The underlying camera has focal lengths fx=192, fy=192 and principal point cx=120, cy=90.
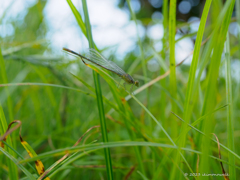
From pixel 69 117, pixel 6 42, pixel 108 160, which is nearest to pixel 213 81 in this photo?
pixel 108 160

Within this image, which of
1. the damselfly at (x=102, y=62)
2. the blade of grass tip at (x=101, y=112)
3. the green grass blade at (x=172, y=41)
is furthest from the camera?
the damselfly at (x=102, y=62)

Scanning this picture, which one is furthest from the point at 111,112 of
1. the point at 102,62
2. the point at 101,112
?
the point at 101,112

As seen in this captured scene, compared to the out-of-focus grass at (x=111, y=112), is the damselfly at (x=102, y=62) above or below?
above

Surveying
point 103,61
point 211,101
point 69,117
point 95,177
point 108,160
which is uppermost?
point 103,61

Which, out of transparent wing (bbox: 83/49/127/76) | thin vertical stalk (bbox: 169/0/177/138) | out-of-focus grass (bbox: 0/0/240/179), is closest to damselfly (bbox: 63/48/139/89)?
transparent wing (bbox: 83/49/127/76)

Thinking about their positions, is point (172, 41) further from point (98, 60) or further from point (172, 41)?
point (98, 60)

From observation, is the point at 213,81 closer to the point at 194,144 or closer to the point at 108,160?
the point at 108,160

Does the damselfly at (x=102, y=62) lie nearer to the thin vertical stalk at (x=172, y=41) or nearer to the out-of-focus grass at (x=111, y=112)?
the out-of-focus grass at (x=111, y=112)

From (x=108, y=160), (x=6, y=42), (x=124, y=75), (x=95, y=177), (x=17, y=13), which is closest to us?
(x=108, y=160)

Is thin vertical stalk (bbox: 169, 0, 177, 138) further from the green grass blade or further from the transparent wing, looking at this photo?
the transparent wing

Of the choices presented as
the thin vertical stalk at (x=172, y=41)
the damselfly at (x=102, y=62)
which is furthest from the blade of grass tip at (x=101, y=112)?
the thin vertical stalk at (x=172, y=41)

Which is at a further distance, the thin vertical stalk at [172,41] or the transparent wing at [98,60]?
the transparent wing at [98,60]
